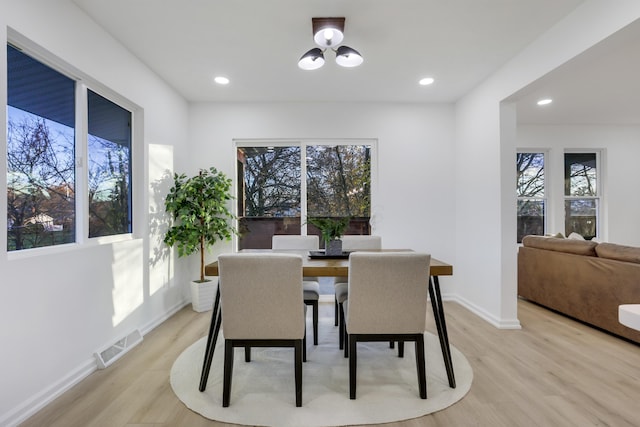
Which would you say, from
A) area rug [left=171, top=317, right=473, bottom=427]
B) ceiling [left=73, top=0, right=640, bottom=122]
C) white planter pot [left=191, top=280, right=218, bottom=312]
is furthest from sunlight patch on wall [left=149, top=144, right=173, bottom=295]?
area rug [left=171, top=317, right=473, bottom=427]

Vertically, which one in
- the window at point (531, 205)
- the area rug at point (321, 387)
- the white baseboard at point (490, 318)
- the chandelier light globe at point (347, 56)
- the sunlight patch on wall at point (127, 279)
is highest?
the chandelier light globe at point (347, 56)

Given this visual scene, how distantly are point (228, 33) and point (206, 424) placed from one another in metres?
2.64

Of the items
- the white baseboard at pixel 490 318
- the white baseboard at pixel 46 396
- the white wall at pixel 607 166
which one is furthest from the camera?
the white wall at pixel 607 166

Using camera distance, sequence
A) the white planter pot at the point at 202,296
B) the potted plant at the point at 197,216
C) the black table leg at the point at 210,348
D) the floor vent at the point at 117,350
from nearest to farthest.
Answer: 1. the black table leg at the point at 210,348
2. the floor vent at the point at 117,350
3. the potted plant at the point at 197,216
4. the white planter pot at the point at 202,296

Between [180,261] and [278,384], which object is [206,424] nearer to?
[278,384]

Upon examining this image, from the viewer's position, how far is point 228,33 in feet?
8.00

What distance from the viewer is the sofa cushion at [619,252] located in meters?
2.68

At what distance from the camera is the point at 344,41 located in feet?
8.38

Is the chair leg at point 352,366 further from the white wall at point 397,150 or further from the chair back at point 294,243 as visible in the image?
the white wall at point 397,150

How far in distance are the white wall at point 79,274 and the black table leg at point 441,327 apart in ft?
7.66

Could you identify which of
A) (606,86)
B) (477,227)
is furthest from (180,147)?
(606,86)

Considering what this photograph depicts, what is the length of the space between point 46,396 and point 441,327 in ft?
7.96

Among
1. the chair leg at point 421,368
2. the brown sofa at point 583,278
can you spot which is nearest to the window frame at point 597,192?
the brown sofa at point 583,278

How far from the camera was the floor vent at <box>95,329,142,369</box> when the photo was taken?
7.34 ft
